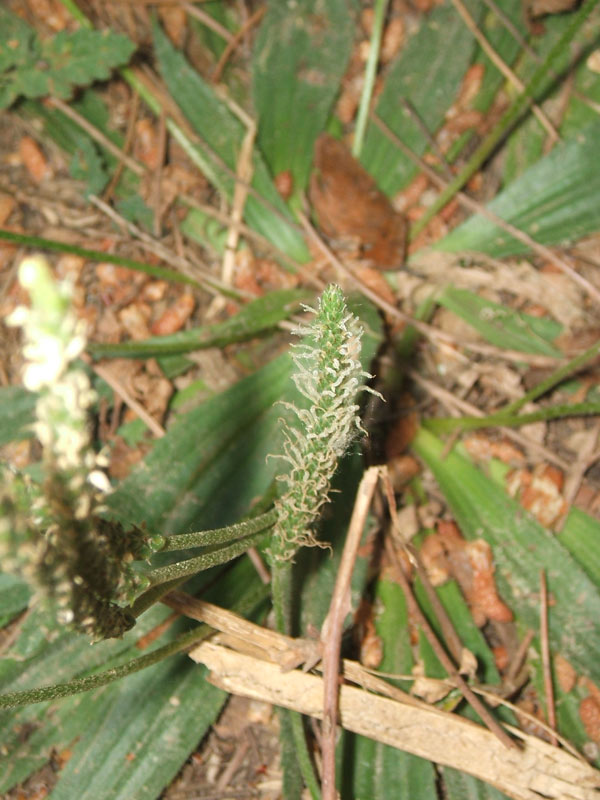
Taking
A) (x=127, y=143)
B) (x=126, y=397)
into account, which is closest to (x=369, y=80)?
(x=127, y=143)

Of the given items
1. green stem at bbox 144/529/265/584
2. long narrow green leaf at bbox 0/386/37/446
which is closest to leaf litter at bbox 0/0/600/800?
long narrow green leaf at bbox 0/386/37/446

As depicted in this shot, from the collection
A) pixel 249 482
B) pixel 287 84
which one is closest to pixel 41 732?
pixel 249 482

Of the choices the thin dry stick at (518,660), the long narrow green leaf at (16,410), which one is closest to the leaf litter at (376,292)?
the thin dry stick at (518,660)

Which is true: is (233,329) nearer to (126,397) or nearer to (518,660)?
(126,397)

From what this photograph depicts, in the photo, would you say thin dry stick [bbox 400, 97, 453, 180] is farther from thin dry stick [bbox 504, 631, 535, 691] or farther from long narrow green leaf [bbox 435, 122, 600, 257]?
thin dry stick [bbox 504, 631, 535, 691]

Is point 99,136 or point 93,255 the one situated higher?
point 99,136
